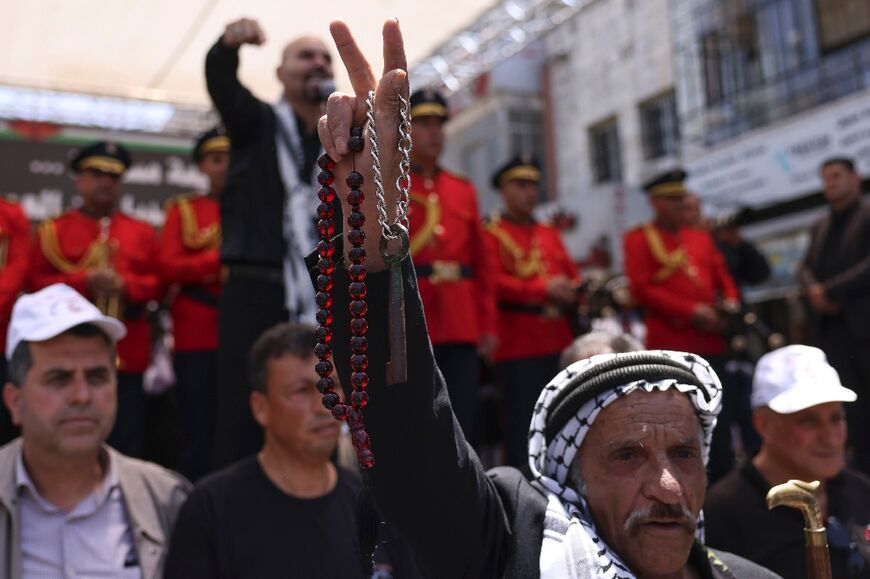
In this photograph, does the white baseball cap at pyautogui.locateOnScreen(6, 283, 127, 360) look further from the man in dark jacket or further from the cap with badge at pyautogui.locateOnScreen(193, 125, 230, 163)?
the cap with badge at pyautogui.locateOnScreen(193, 125, 230, 163)

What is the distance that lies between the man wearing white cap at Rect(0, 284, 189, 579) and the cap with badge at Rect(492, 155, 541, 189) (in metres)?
3.56

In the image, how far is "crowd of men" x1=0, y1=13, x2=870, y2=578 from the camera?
1.62 meters

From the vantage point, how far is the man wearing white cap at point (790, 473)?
2.78m

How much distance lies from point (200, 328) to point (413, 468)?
12.0ft

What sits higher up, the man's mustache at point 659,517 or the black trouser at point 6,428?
the black trouser at point 6,428

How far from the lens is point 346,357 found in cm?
146

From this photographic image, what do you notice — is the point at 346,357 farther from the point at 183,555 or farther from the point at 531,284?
the point at 531,284

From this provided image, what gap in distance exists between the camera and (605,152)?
59.1 feet

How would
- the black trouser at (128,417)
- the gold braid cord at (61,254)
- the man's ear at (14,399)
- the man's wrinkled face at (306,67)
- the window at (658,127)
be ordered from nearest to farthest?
the man's ear at (14,399) < the man's wrinkled face at (306,67) < the black trouser at (128,417) < the gold braid cord at (61,254) < the window at (658,127)

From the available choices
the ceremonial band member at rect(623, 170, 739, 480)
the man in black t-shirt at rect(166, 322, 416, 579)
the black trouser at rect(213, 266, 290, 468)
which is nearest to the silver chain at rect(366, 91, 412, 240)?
the man in black t-shirt at rect(166, 322, 416, 579)

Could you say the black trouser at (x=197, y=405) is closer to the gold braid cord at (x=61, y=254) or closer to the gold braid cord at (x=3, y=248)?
the gold braid cord at (x=61, y=254)

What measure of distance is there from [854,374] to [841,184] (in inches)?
49.3

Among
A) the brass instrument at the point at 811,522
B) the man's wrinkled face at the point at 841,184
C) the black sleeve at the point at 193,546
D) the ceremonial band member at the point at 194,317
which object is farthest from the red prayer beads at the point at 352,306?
the man's wrinkled face at the point at 841,184

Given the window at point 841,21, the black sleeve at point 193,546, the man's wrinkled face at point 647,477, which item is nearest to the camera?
the man's wrinkled face at point 647,477
